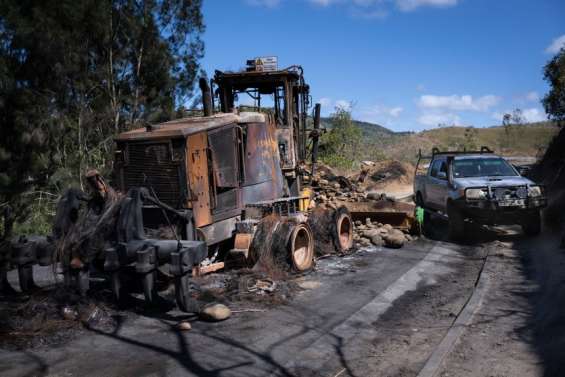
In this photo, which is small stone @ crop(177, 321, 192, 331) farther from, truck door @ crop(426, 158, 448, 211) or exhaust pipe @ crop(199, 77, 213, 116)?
truck door @ crop(426, 158, 448, 211)

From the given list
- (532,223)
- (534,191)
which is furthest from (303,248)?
(532,223)

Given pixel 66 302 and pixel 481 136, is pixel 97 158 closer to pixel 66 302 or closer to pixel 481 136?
pixel 66 302

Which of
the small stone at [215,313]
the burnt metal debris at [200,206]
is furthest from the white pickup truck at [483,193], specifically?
the small stone at [215,313]

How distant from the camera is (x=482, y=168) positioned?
12.4 m

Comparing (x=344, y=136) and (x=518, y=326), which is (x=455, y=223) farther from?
(x=344, y=136)

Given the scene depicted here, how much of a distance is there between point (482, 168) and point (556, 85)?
13.6 metres

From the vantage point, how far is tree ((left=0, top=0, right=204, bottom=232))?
55.7 ft

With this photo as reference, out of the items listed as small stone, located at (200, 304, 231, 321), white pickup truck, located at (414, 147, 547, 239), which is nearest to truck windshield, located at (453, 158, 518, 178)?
white pickup truck, located at (414, 147, 547, 239)

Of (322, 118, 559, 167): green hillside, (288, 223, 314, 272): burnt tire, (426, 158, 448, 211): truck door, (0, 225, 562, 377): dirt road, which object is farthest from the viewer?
(322, 118, 559, 167): green hillside

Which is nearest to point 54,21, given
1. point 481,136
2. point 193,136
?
point 193,136

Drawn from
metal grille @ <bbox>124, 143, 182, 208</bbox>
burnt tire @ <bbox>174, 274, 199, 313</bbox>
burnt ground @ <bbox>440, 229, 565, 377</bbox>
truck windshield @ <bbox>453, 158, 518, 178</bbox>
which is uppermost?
metal grille @ <bbox>124, 143, 182, 208</bbox>

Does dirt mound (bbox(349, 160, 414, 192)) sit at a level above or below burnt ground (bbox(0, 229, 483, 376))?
above

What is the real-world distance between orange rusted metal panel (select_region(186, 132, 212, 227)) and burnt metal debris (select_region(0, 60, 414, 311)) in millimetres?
14

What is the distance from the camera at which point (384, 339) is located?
5.80 metres
